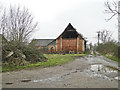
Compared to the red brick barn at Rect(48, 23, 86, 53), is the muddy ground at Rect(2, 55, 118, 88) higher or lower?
lower

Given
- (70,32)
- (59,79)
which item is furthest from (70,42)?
(59,79)

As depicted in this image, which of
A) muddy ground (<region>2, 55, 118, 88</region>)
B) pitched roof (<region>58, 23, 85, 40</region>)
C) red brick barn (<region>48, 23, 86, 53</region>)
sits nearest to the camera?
muddy ground (<region>2, 55, 118, 88</region>)

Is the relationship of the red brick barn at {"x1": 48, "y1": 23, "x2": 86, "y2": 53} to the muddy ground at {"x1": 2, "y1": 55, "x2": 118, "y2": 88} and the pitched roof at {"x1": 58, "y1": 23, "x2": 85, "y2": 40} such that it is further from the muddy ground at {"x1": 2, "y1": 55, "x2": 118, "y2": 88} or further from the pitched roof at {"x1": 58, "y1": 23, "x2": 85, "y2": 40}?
the muddy ground at {"x1": 2, "y1": 55, "x2": 118, "y2": 88}

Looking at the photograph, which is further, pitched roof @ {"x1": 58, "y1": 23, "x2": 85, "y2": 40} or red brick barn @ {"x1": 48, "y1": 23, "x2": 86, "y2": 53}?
pitched roof @ {"x1": 58, "y1": 23, "x2": 85, "y2": 40}

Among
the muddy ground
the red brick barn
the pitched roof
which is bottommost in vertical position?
the muddy ground

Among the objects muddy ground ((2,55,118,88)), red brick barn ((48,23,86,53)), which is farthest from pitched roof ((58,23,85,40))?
muddy ground ((2,55,118,88))

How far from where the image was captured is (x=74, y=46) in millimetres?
32219

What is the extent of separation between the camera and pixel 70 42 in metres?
32.5

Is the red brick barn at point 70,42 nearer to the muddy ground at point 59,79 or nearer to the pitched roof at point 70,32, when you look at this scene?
the pitched roof at point 70,32

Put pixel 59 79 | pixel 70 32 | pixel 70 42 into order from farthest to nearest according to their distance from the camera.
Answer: pixel 70 32 → pixel 70 42 → pixel 59 79

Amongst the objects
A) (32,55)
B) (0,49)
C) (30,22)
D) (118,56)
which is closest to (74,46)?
(30,22)

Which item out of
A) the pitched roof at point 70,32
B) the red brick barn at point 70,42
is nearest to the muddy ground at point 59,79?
the red brick barn at point 70,42

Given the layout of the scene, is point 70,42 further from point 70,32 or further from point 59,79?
point 59,79

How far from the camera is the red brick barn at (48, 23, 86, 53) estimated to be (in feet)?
105
